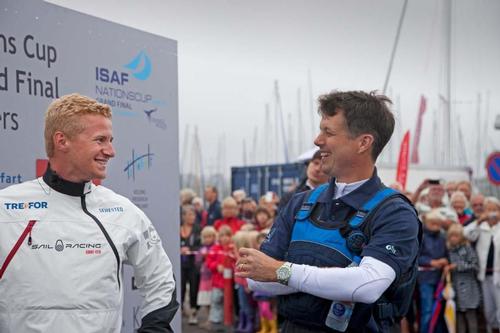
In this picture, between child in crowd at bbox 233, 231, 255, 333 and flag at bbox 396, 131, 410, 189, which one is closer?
child in crowd at bbox 233, 231, 255, 333

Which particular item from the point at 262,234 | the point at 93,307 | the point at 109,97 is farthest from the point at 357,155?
the point at 262,234

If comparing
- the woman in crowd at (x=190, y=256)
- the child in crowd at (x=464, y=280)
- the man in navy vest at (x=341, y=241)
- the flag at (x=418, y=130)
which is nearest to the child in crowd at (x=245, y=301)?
the woman in crowd at (x=190, y=256)

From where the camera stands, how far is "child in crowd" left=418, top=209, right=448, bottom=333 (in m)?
7.80

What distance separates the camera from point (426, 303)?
7875mm

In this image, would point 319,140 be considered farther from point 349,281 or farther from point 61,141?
point 61,141

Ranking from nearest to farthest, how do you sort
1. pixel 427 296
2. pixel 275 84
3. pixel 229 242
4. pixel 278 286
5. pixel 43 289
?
pixel 43 289 → pixel 278 286 → pixel 427 296 → pixel 229 242 → pixel 275 84

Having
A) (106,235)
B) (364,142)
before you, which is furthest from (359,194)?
(106,235)

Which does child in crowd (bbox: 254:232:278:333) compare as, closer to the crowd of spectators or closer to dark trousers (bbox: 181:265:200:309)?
the crowd of spectators

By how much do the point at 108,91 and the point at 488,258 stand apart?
5.92 meters

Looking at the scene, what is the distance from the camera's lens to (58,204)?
8.10ft

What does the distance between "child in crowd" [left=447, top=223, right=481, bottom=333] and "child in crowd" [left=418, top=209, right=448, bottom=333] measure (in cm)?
13

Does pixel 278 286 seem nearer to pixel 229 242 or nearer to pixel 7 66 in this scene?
pixel 7 66

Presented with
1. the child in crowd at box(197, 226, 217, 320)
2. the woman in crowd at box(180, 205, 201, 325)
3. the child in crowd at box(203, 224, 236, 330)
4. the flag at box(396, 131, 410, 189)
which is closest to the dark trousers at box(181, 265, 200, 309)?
the woman in crowd at box(180, 205, 201, 325)

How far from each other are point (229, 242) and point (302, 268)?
6.85m
